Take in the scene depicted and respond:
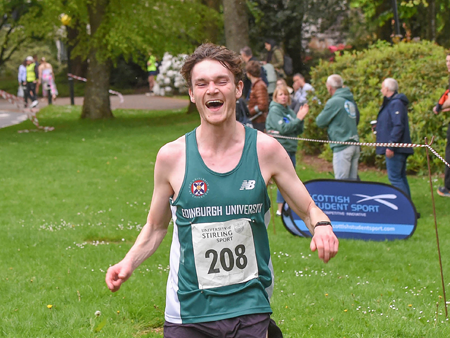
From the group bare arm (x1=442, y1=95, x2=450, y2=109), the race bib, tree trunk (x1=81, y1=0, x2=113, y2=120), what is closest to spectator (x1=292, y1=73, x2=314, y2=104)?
bare arm (x1=442, y1=95, x2=450, y2=109)

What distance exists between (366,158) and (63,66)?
37279 mm

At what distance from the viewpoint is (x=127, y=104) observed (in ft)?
105

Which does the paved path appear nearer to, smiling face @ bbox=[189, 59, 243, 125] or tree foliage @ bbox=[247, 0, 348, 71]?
tree foliage @ bbox=[247, 0, 348, 71]

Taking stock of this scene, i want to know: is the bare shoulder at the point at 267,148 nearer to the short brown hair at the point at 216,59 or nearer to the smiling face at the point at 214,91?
the smiling face at the point at 214,91

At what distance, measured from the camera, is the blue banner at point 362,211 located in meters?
8.16

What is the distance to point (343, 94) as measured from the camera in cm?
970

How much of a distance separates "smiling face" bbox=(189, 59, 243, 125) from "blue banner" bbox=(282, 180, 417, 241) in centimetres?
526

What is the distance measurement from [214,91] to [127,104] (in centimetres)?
2953

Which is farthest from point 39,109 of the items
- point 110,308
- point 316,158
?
point 110,308

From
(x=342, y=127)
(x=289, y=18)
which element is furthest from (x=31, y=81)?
(x=342, y=127)

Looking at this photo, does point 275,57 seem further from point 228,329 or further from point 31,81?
point 31,81

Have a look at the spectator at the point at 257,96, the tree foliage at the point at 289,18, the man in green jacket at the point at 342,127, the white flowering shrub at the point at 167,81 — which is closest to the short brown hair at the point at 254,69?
the spectator at the point at 257,96

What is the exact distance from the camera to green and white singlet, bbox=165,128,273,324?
300 centimetres

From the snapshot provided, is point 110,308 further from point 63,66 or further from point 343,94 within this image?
point 63,66
